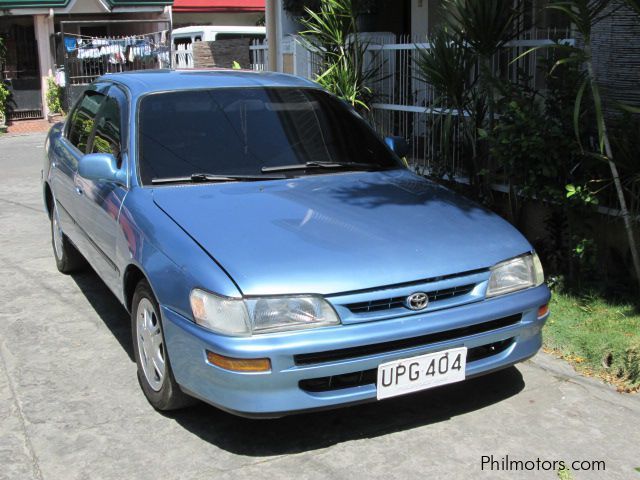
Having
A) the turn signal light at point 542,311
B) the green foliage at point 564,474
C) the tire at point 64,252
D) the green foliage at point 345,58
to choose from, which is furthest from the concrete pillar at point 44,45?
the green foliage at point 564,474

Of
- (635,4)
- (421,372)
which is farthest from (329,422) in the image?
(635,4)

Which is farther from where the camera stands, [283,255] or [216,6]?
[216,6]

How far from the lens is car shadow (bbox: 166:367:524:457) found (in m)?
3.64

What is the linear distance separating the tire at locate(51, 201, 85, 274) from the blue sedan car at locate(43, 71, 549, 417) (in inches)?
48.4

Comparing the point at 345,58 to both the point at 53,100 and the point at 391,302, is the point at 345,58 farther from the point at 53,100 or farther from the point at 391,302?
the point at 53,100

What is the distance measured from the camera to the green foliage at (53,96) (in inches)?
781

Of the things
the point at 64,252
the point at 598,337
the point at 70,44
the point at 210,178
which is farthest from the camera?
the point at 70,44

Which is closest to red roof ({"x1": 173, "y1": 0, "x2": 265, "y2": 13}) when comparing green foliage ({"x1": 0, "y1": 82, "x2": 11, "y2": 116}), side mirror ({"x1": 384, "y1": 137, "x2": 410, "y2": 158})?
green foliage ({"x1": 0, "y1": 82, "x2": 11, "y2": 116})

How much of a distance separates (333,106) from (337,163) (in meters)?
0.59

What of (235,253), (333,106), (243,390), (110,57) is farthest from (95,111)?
(110,57)

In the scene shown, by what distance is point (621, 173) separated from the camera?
5.14 m

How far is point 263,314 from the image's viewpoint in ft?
10.6

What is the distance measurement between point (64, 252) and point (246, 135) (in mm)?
2489

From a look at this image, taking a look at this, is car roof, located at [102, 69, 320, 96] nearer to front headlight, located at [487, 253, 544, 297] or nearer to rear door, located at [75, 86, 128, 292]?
rear door, located at [75, 86, 128, 292]
